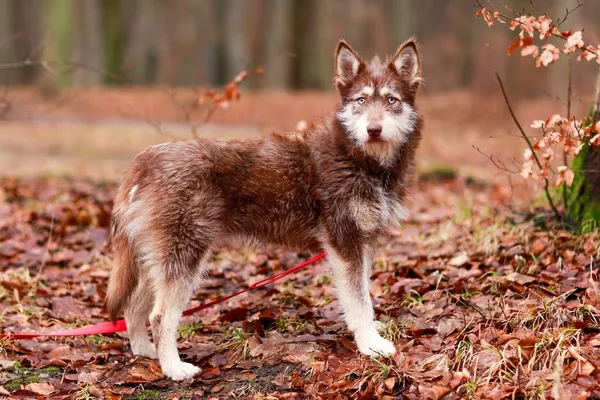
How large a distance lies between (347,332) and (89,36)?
17.5 m

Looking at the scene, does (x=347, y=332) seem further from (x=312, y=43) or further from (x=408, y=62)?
(x=312, y=43)

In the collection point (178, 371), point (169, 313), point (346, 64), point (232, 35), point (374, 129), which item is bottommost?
point (178, 371)

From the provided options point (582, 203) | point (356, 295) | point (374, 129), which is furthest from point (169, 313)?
point (582, 203)

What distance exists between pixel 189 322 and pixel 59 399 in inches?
62.3

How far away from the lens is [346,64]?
5.15 m

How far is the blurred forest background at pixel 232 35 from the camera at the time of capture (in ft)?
64.7

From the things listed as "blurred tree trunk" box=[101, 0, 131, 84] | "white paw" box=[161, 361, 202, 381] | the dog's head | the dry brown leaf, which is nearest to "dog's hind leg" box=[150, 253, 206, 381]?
"white paw" box=[161, 361, 202, 381]

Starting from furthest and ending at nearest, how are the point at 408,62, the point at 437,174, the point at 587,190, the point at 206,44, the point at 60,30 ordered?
the point at 206,44 → the point at 60,30 → the point at 437,174 → the point at 587,190 → the point at 408,62

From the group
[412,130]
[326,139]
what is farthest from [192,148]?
[412,130]

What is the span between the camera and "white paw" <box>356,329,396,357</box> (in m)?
4.66

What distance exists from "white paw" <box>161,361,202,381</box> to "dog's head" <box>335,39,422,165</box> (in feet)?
6.56

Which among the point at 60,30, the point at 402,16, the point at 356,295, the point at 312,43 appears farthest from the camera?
the point at 402,16

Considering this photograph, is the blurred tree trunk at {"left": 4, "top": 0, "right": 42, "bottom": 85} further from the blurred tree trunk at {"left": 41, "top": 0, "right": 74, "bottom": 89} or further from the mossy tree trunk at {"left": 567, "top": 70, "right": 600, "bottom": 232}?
the mossy tree trunk at {"left": 567, "top": 70, "right": 600, "bottom": 232}

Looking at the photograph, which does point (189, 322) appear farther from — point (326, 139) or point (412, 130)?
point (412, 130)
